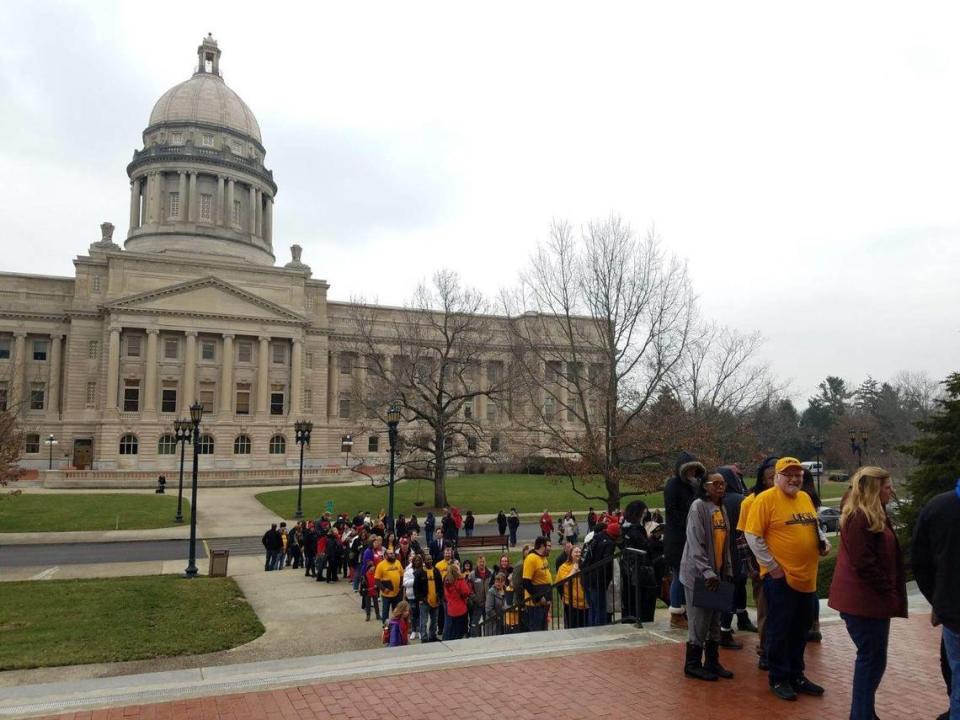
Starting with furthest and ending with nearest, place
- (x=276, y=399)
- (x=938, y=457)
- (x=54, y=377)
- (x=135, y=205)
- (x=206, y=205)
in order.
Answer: (x=135, y=205) → (x=206, y=205) → (x=276, y=399) → (x=54, y=377) → (x=938, y=457)

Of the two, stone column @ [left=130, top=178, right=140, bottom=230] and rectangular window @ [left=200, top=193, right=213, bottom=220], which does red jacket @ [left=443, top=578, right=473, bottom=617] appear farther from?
stone column @ [left=130, top=178, right=140, bottom=230]

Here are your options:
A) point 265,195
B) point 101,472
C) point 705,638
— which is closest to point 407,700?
point 705,638

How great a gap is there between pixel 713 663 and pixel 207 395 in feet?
220

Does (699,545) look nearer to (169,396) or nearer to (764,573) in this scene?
(764,573)

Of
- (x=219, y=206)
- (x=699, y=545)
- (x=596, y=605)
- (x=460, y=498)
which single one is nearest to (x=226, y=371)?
(x=219, y=206)

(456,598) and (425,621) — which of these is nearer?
(456,598)

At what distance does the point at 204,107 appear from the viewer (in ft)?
274

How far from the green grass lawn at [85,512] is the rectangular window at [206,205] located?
4541 cm

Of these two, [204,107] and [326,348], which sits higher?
[204,107]

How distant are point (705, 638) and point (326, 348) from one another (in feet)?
228

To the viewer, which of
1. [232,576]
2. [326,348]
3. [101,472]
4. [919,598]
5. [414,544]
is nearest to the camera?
[919,598]

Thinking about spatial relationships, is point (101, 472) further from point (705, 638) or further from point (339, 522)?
point (705, 638)

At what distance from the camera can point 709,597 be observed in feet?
21.0

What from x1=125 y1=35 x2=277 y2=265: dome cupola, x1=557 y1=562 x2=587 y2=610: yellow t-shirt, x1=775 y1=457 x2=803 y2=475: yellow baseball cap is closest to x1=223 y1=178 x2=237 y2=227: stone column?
x1=125 y1=35 x2=277 y2=265: dome cupola
